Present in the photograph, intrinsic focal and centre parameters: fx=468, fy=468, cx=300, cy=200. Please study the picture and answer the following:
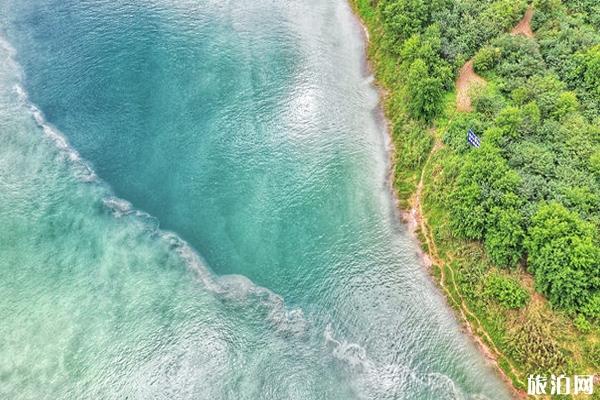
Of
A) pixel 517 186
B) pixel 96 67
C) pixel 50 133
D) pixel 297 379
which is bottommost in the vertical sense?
pixel 297 379

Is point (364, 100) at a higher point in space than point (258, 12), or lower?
lower

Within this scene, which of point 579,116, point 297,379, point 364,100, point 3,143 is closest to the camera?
point 297,379

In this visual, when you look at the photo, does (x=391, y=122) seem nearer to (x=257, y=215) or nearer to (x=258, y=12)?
(x=257, y=215)

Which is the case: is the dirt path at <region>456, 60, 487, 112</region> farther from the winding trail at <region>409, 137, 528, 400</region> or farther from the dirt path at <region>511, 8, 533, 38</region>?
the winding trail at <region>409, 137, 528, 400</region>

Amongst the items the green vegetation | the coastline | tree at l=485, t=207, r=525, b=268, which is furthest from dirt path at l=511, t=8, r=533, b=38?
the green vegetation

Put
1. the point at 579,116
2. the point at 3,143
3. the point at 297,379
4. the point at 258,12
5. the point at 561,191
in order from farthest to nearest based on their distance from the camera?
the point at 258,12 < the point at 3,143 < the point at 579,116 < the point at 561,191 < the point at 297,379

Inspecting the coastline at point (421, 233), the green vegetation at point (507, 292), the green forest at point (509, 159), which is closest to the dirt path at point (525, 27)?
the green forest at point (509, 159)

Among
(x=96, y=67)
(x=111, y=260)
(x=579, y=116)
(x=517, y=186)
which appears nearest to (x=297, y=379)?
(x=111, y=260)
